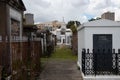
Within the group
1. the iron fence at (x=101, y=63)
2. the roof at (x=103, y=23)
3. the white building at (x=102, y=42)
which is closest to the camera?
the iron fence at (x=101, y=63)

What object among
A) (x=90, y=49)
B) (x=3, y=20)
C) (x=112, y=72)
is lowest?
(x=112, y=72)

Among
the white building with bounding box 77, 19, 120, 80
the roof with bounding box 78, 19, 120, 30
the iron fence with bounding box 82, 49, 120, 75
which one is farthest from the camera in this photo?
the roof with bounding box 78, 19, 120, 30

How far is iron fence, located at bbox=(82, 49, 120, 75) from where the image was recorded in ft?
52.1

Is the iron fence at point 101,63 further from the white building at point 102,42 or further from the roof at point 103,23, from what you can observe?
the roof at point 103,23

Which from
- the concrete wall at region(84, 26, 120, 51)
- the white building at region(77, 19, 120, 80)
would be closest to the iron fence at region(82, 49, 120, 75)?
Answer: the white building at region(77, 19, 120, 80)

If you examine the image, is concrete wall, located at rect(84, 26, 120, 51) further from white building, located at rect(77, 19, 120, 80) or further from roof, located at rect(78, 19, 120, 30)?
roof, located at rect(78, 19, 120, 30)

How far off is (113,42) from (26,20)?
1336 cm

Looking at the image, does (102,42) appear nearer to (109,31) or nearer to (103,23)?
(109,31)

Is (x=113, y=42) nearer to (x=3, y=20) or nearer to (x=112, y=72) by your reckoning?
(x=112, y=72)

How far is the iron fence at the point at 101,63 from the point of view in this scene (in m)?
15.9

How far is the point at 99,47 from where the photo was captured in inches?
666

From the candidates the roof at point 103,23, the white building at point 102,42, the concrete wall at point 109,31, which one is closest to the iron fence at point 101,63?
the white building at point 102,42

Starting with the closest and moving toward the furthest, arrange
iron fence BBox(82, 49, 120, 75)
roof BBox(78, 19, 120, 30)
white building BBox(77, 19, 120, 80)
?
iron fence BBox(82, 49, 120, 75)
white building BBox(77, 19, 120, 80)
roof BBox(78, 19, 120, 30)

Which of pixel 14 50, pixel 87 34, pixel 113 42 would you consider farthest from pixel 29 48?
pixel 14 50
